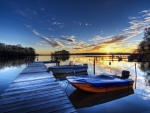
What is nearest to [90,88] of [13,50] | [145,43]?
[145,43]

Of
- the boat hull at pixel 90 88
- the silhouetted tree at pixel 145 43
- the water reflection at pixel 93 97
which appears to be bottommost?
the water reflection at pixel 93 97

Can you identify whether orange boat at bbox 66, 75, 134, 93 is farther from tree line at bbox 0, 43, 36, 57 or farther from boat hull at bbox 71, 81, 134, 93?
tree line at bbox 0, 43, 36, 57

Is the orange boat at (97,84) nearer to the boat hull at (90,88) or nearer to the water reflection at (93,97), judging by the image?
the boat hull at (90,88)

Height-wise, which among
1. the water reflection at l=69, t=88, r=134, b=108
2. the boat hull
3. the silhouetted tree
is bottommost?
the water reflection at l=69, t=88, r=134, b=108

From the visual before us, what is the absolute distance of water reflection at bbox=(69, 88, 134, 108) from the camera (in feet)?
23.9

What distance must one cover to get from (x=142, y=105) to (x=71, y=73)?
515 inches

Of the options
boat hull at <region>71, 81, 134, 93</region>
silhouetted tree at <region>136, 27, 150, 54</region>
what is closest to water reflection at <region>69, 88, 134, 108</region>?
boat hull at <region>71, 81, 134, 93</region>

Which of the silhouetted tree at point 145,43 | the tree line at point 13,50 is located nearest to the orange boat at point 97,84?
the silhouetted tree at point 145,43

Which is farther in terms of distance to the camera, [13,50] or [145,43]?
[13,50]

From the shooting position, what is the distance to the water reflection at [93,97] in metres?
7.28

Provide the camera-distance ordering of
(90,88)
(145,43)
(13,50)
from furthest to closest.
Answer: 1. (13,50)
2. (145,43)
3. (90,88)

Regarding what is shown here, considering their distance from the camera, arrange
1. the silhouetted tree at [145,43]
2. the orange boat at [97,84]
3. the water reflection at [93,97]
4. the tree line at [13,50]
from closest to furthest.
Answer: the water reflection at [93,97]
the orange boat at [97,84]
the silhouetted tree at [145,43]
the tree line at [13,50]

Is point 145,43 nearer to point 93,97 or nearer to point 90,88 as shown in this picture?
point 90,88

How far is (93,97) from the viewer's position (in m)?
8.23
